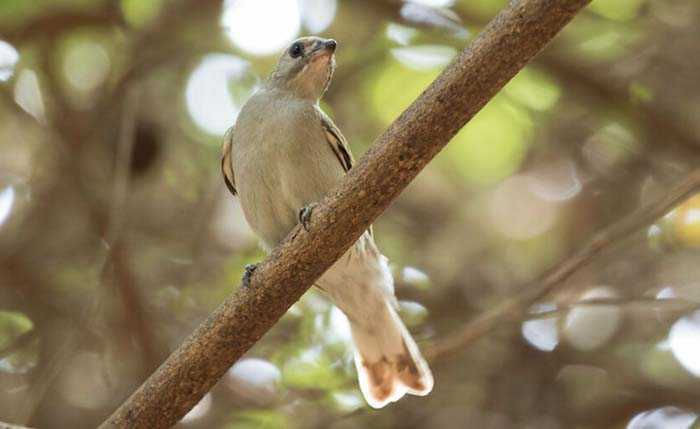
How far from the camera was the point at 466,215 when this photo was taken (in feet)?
20.6

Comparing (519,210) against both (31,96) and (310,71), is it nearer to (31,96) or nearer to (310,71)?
(310,71)

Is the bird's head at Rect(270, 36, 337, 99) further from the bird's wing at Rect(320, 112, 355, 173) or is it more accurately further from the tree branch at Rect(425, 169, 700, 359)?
the tree branch at Rect(425, 169, 700, 359)

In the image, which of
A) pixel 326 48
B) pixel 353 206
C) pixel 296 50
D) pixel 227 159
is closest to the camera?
pixel 353 206

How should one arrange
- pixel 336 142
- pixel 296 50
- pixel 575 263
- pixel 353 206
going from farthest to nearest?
pixel 296 50
pixel 336 142
pixel 575 263
pixel 353 206

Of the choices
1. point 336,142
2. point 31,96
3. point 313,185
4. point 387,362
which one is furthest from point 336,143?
point 31,96

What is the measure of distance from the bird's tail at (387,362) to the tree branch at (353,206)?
176cm

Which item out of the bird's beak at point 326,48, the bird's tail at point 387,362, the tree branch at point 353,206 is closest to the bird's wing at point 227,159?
the bird's beak at point 326,48

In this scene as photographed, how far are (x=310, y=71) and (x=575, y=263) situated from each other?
1677 mm

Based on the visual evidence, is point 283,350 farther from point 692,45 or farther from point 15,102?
point 692,45

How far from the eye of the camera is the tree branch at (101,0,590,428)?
9.64ft

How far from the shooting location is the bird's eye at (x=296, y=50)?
5.42 meters

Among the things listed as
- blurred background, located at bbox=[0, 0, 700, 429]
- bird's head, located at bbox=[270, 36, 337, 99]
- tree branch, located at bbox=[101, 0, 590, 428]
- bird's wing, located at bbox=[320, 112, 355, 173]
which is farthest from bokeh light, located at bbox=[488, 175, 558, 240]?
tree branch, located at bbox=[101, 0, 590, 428]

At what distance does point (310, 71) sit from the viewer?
206 inches

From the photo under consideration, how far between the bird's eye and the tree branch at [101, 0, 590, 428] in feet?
7.44
